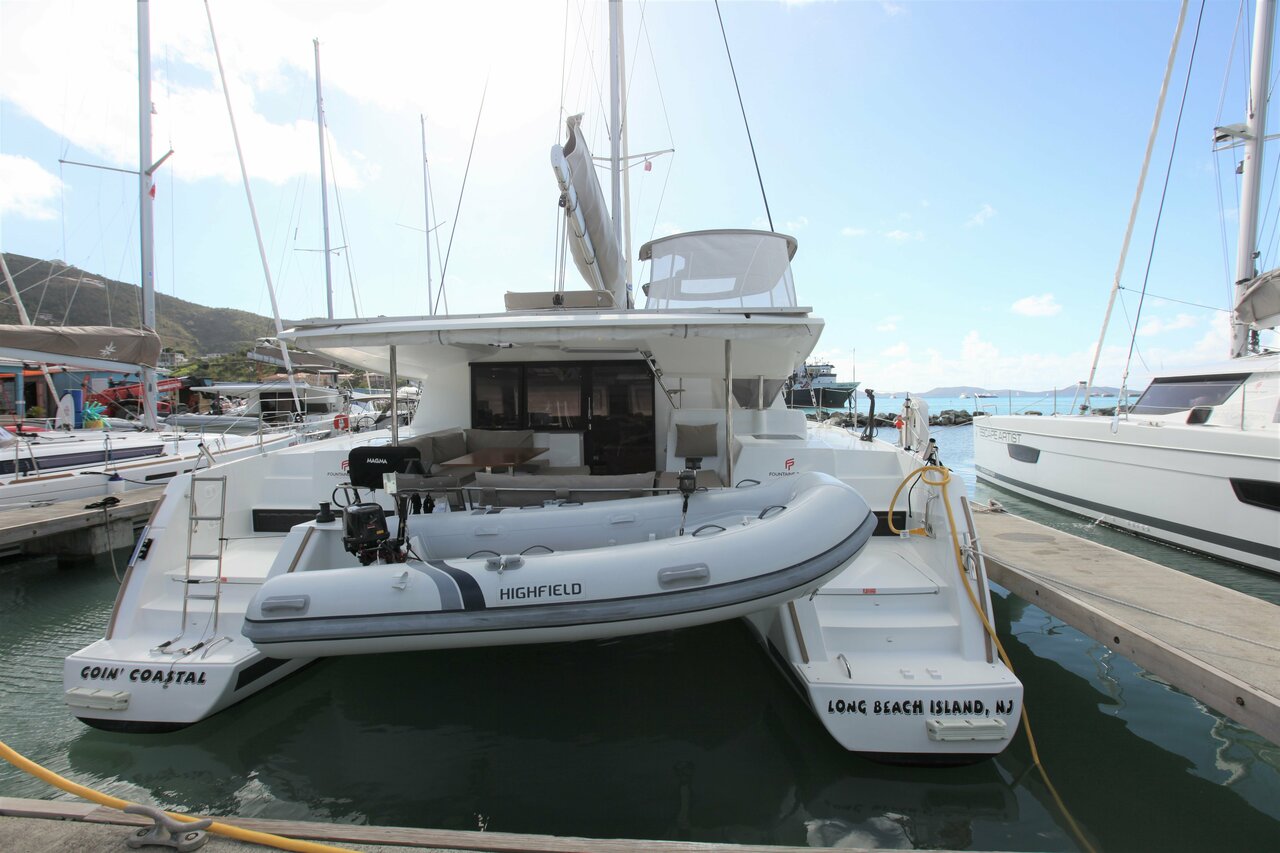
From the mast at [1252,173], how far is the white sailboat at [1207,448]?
16mm

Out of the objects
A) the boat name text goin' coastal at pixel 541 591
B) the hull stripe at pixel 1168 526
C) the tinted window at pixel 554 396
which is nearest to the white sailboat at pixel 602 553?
the boat name text goin' coastal at pixel 541 591

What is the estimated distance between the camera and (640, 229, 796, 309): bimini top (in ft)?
17.2

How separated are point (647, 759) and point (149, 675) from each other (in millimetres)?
2739

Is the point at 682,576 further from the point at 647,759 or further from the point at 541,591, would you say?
the point at 647,759

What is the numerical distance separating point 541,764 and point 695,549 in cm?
157

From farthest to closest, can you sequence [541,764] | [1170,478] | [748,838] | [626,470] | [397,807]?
[1170,478]
[626,470]
[541,764]
[397,807]
[748,838]

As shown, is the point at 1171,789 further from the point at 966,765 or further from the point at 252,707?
the point at 252,707

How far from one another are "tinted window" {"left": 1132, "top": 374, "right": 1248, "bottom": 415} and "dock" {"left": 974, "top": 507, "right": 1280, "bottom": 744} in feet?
16.4

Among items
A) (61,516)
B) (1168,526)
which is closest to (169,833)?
(61,516)

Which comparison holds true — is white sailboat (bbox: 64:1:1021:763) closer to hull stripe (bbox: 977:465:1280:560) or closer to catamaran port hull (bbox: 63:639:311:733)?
catamaran port hull (bbox: 63:639:311:733)

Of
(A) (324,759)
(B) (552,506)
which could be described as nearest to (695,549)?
(B) (552,506)

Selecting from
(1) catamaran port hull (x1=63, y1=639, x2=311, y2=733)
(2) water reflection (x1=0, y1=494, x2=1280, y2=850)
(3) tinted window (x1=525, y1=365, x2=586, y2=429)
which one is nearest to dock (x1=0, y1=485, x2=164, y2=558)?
(2) water reflection (x1=0, y1=494, x2=1280, y2=850)

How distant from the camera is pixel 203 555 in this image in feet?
12.1

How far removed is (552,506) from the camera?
364 cm
